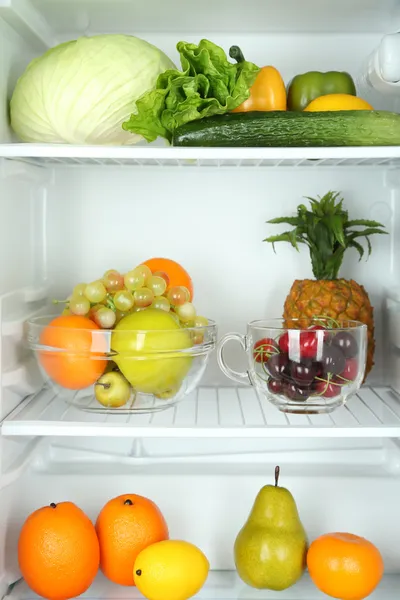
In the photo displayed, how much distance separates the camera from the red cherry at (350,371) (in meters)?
1.15

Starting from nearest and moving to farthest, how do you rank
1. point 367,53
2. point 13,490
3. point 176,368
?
point 176,368
point 13,490
point 367,53

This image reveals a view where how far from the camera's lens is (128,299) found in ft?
3.89

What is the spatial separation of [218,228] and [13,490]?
63 cm

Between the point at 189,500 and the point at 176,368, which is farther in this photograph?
the point at 189,500

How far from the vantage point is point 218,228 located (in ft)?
4.81

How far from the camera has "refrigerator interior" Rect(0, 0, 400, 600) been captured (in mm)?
1312

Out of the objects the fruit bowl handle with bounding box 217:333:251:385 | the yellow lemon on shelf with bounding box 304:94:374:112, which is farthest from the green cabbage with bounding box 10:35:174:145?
the fruit bowl handle with bounding box 217:333:251:385

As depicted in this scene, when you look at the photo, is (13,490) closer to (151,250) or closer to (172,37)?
(151,250)

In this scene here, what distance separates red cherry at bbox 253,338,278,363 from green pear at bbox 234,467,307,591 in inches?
9.9

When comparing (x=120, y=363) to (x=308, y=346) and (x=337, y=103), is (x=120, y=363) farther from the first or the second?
(x=337, y=103)

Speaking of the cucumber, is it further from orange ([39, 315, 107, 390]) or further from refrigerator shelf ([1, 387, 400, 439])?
refrigerator shelf ([1, 387, 400, 439])

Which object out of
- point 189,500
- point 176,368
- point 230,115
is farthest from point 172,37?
point 189,500

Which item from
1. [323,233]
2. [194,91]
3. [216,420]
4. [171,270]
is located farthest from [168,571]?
[194,91]

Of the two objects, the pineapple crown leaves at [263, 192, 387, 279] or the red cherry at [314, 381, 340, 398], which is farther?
the pineapple crown leaves at [263, 192, 387, 279]
